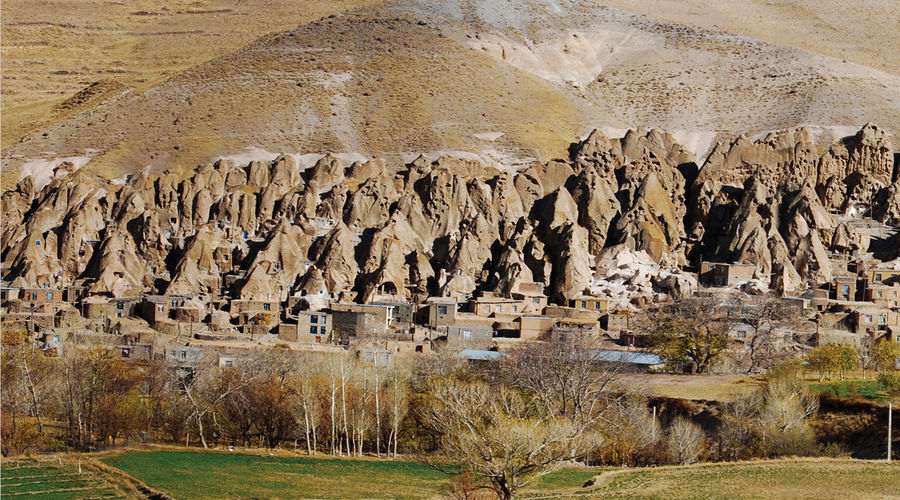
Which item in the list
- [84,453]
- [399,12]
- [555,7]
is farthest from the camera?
[555,7]

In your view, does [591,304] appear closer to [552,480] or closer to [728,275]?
[728,275]

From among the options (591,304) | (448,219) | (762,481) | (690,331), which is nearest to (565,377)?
(762,481)

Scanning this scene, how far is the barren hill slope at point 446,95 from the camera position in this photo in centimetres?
13575

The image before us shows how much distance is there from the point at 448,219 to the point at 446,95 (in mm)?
34650

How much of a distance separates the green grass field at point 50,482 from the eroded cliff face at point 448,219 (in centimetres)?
4116

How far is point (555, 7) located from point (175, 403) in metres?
138

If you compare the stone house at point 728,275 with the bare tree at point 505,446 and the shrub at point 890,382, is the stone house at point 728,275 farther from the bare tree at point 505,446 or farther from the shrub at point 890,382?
the bare tree at point 505,446

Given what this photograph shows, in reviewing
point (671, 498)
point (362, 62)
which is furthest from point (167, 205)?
point (671, 498)

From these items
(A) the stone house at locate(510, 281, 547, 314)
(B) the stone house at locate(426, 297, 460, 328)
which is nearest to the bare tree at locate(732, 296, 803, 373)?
(A) the stone house at locate(510, 281, 547, 314)

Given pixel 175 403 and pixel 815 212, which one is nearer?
pixel 175 403

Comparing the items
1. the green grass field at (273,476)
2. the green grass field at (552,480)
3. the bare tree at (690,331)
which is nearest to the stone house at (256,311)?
the bare tree at (690,331)

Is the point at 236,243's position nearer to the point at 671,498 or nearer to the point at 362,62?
the point at 362,62

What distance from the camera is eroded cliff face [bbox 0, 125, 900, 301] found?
101 m

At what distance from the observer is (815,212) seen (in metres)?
107
